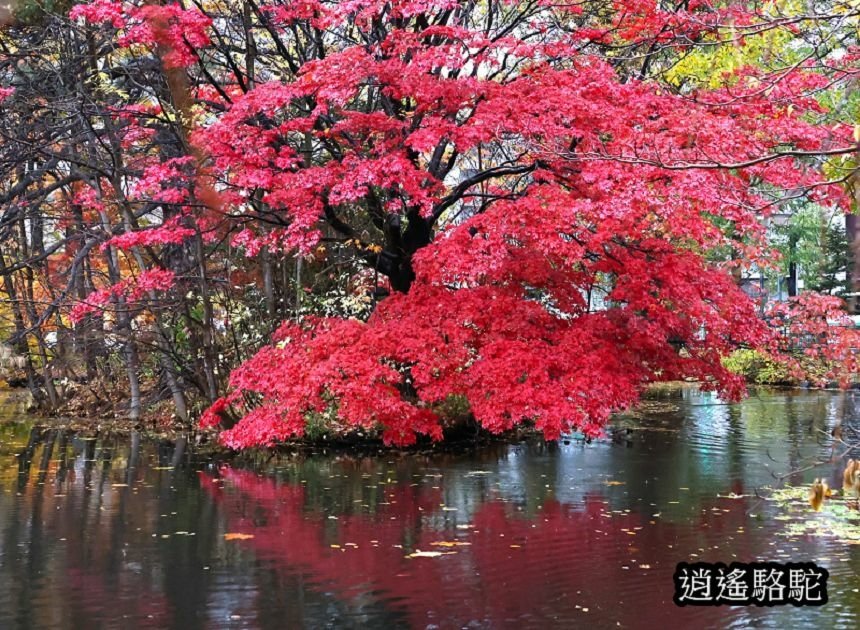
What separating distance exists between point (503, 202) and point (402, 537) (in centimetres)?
400

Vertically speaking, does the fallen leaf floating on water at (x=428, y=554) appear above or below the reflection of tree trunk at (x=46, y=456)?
below

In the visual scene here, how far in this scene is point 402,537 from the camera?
7.16m

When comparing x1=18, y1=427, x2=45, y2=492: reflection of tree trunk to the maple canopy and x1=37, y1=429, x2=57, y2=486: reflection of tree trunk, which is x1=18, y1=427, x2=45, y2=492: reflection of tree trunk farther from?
the maple canopy

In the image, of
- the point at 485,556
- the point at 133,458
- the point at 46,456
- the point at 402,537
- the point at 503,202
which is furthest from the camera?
the point at 46,456

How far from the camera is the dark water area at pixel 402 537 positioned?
17.8 feet

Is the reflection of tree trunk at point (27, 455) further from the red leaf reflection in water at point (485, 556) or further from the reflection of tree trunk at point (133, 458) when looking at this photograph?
the red leaf reflection in water at point (485, 556)

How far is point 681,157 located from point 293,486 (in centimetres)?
483

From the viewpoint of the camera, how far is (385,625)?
5164mm

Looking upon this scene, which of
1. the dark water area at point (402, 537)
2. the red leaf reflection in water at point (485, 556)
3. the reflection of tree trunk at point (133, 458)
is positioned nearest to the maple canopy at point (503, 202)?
the dark water area at point (402, 537)

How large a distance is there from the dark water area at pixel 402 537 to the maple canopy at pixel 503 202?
816mm

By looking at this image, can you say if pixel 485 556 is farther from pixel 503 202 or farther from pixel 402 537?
pixel 503 202

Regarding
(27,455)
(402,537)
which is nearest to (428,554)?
(402,537)

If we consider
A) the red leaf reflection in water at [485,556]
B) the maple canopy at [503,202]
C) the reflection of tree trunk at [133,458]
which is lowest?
the red leaf reflection in water at [485,556]

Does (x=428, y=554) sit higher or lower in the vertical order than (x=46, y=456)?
lower
